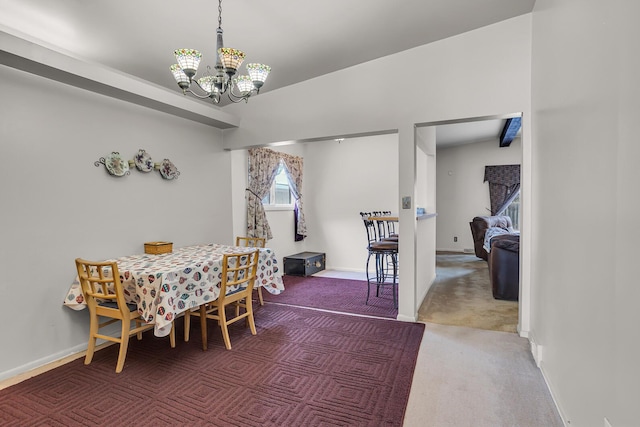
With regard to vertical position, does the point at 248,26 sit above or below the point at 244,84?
above

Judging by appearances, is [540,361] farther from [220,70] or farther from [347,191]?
[347,191]

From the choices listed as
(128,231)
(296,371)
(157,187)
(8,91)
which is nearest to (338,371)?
(296,371)

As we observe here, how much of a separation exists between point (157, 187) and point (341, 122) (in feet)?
6.70

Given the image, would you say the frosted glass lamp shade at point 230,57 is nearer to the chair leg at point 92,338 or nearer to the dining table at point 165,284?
the dining table at point 165,284

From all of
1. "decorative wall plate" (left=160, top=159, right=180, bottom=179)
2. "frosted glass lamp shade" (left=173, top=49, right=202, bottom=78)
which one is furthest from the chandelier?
"decorative wall plate" (left=160, top=159, right=180, bottom=179)

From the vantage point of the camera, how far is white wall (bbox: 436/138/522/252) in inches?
302

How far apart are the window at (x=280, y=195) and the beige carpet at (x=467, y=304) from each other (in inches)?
107

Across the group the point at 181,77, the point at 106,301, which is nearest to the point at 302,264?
the point at 106,301

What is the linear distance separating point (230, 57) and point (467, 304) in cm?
360

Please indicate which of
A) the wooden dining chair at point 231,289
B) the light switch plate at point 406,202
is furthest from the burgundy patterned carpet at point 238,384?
the light switch plate at point 406,202

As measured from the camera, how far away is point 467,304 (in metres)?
3.87

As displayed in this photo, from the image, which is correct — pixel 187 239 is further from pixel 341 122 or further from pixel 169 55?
pixel 341 122

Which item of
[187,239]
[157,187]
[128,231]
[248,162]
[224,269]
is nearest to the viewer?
[224,269]

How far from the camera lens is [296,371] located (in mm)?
2348
